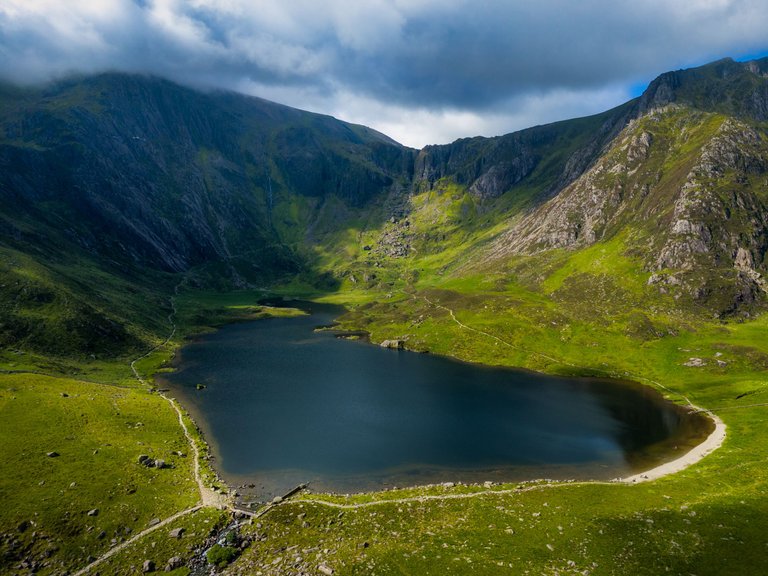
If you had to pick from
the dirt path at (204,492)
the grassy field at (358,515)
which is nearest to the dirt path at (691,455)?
the grassy field at (358,515)

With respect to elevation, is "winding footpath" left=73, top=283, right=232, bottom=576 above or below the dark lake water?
above

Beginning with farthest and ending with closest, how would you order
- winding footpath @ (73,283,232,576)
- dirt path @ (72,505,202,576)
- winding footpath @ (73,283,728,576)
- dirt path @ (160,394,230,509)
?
1. dirt path @ (160,394,230,509)
2. winding footpath @ (73,283,728,576)
3. winding footpath @ (73,283,232,576)
4. dirt path @ (72,505,202,576)

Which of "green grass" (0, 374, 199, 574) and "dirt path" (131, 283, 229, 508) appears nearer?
"green grass" (0, 374, 199, 574)

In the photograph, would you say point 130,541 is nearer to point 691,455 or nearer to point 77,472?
point 77,472

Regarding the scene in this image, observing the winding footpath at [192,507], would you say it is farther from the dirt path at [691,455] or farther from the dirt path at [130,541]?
the dirt path at [691,455]

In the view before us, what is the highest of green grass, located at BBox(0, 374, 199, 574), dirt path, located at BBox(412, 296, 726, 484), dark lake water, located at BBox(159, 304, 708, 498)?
green grass, located at BBox(0, 374, 199, 574)

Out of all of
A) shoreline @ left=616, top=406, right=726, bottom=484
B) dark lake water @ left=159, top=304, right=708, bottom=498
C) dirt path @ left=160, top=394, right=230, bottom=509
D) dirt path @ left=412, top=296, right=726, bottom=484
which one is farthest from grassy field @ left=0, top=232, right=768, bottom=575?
dark lake water @ left=159, top=304, right=708, bottom=498

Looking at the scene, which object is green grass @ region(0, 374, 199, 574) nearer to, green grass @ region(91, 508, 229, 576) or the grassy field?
the grassy field

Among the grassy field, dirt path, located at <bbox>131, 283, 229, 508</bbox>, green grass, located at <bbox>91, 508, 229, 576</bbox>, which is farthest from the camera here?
dirt path, located at <bbox>131, 283, 229, 508</bbox>
